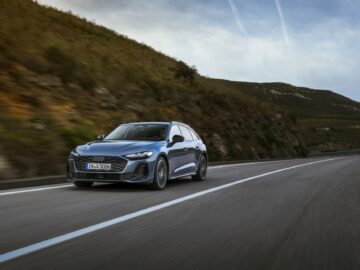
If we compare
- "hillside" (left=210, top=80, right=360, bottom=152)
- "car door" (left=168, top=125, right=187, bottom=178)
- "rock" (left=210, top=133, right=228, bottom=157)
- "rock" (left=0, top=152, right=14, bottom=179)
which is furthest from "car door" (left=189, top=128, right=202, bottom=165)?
"hillside" (left=210, top=80, right=360, bottom=152)

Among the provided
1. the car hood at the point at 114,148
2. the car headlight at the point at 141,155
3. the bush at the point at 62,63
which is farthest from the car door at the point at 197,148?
the bush at the point at 62,63

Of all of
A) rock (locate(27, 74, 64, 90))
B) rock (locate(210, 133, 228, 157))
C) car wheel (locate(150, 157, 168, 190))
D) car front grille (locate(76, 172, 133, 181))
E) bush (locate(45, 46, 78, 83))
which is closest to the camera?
car front grille (locate(76, 172, 133, 181))

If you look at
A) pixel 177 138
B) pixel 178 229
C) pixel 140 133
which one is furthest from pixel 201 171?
pixel 178 229

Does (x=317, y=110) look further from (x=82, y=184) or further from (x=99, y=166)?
(x=99, y=166)

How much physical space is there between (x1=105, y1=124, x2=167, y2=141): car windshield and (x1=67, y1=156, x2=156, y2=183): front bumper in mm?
1149

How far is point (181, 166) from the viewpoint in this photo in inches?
533

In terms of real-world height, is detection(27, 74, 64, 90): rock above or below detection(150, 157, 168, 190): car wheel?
above

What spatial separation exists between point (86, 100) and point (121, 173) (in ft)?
44.1

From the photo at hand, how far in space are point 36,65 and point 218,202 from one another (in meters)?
15.1

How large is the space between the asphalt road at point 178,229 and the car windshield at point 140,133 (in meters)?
1.40

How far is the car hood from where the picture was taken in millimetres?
11523

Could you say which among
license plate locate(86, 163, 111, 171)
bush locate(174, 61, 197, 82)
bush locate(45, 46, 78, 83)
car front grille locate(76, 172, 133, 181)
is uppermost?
bush locate(174, 61, 197, 82)

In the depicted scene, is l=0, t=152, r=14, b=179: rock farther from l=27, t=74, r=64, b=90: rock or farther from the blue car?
l=27, t=74, r=64, b=90: rock

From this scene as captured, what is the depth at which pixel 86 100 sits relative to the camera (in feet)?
80.0
